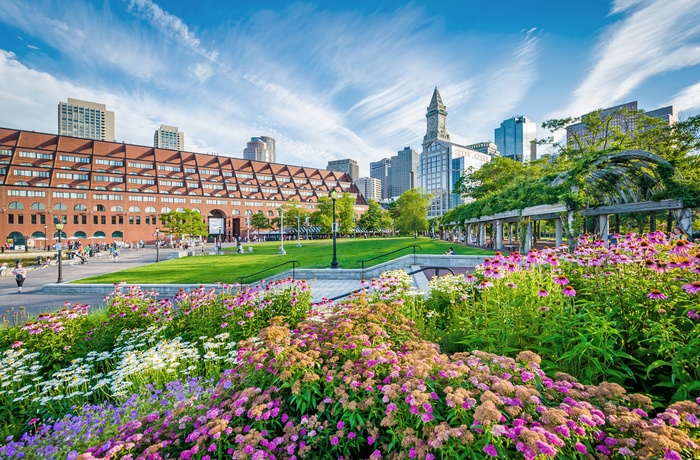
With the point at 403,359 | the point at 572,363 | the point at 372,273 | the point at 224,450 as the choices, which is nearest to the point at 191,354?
the point at 224,450

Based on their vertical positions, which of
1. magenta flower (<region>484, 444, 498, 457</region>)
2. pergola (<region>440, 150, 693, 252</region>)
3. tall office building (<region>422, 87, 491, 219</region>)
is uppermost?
tall office building (<region>422, 87, 491, 219</region>)

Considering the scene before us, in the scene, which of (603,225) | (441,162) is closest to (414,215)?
(603,225)

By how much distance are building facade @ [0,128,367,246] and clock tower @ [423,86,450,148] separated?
371ft

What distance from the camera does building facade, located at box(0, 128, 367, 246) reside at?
63.7m

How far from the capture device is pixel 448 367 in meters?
2.45

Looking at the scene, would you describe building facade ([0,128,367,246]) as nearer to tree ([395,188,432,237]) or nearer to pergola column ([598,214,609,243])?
tree ([395,188,432,237])

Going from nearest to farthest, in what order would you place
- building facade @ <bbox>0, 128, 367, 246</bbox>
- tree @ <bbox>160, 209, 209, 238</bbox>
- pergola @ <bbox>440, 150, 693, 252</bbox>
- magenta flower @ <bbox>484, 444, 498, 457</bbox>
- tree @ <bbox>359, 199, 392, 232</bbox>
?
magenta flower @ <bbox>484, 444, 498, 457</bbox> → pergola @ <bbox>440, 150, 693, 252</bbox> → tree @ <bbox>160, 209, 209, 238</bbox> → building facade @ <bbox>0, 128, 367, 246</bbox> → tree @ <bbox>359, 199, 392, 232</bbox>

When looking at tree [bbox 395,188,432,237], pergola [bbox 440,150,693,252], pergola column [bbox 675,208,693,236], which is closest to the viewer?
pergola column [bbox 675,208,693,236]

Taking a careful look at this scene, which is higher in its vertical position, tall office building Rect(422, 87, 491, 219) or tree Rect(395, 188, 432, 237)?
tall office building Rect(422, 87, 491, 219)

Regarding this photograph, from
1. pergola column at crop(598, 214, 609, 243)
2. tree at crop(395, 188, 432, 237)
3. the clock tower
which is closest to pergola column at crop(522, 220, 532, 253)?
pergola column at crop(598, 214, 609, 243)

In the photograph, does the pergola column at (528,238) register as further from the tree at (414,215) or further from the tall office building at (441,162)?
the tall office building at (441,162)

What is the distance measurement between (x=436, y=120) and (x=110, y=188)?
158m

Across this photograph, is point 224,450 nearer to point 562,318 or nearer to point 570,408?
point 570,408

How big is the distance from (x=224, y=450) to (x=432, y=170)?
168 m
